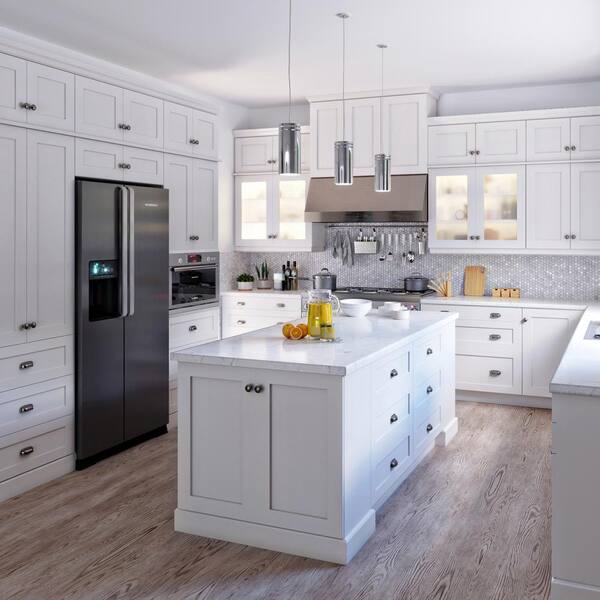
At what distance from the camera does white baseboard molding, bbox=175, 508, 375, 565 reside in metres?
3.15

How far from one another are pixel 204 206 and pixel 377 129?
177cm

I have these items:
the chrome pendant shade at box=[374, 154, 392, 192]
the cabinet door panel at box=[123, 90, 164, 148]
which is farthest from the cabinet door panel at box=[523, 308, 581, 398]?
the cabinet door panel at box=[123, 90, 164, 148]

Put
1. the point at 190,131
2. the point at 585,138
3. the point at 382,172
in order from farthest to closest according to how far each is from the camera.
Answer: the point at 585,138 < the point at 190,131 < the point at 382,172

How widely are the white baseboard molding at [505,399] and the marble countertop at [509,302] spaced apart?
773mm

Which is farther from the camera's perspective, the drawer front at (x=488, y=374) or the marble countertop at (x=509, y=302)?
the drawer front at (x=488, y=374)

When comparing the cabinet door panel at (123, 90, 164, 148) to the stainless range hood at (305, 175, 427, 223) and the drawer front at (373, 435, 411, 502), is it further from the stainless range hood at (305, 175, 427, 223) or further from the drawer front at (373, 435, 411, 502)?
the drawer front at (373, 435, 411, 502)

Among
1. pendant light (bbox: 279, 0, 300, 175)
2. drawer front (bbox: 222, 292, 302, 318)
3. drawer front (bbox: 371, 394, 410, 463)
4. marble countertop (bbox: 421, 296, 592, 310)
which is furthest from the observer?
drawer front (bbox: 222, 292, 302, 318)

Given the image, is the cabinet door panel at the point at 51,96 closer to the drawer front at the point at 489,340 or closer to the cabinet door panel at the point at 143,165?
the cabinet door panel at the point at 143,165

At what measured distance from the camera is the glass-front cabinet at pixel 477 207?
6.09 m

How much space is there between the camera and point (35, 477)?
415 centimetres

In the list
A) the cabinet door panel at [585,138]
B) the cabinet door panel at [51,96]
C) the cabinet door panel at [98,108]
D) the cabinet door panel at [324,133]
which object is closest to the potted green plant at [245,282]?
the cabinet door panel at [324,133]

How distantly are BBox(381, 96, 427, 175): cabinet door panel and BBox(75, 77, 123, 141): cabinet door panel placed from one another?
2.54m

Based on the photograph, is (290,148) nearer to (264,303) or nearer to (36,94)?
(36,94)

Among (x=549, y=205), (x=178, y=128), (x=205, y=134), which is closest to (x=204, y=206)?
(x=205, y=134)
